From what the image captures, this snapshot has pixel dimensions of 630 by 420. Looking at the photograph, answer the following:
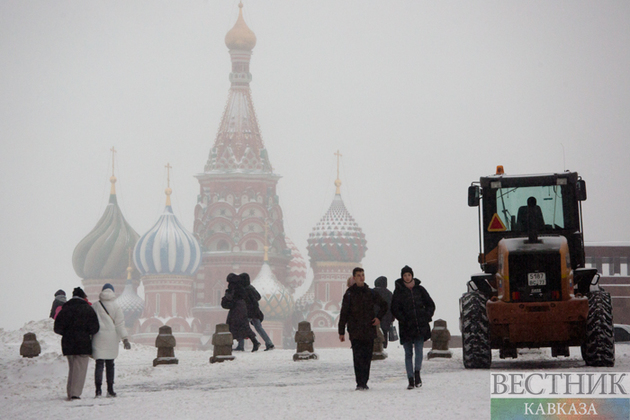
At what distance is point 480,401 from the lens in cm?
1284

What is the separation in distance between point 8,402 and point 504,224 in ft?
22.2

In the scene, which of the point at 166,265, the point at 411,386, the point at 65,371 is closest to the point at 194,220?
the point at 166,265

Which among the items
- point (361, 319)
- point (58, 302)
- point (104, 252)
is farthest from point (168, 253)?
point (361, 319)

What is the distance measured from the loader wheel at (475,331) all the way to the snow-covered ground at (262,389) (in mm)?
237

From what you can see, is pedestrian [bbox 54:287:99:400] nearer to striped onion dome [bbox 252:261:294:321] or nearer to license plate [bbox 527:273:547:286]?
license plate [bbox 527:273:547:286]

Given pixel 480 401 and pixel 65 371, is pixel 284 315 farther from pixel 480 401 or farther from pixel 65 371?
pixel 480 401

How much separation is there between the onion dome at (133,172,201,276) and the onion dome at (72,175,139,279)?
4.30 meters

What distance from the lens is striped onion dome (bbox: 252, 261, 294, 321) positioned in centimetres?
10250

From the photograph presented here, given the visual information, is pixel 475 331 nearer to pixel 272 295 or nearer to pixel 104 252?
pixel 272 295

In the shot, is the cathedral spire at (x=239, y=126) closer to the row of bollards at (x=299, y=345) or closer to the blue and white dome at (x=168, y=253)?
the blue and white dome at (x=168, y=253)

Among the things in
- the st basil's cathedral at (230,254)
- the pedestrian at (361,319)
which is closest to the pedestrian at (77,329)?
the pedestrian at (361,319)

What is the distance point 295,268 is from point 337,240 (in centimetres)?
492

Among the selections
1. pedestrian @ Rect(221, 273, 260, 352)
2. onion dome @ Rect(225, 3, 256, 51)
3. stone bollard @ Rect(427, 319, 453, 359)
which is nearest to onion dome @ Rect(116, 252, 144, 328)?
onion dome @ Rect(225, 3, 256, 51)

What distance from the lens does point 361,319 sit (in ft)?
46.8
